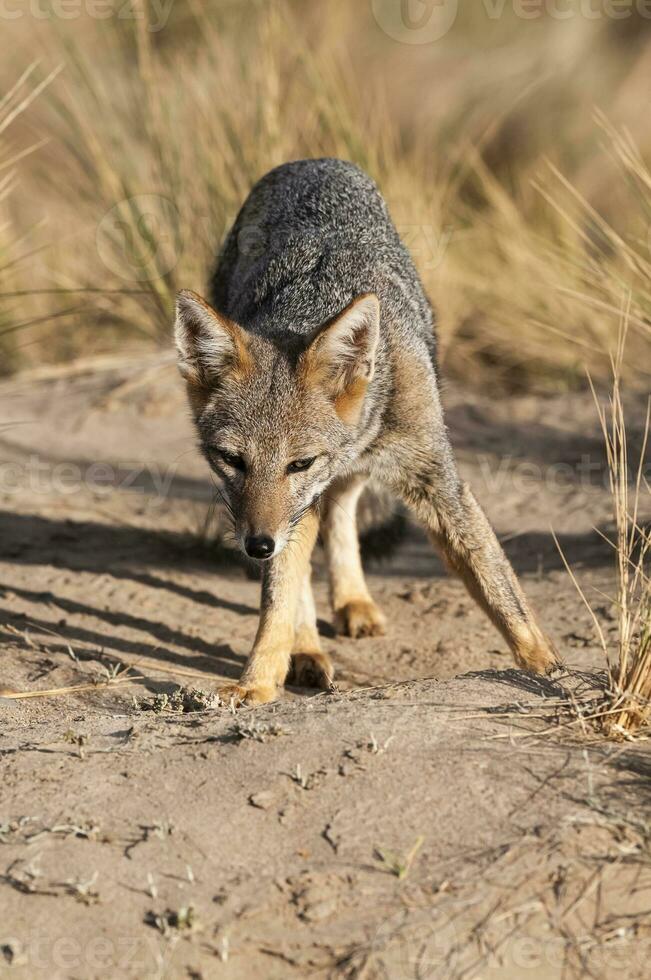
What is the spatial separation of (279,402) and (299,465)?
9.2 inches

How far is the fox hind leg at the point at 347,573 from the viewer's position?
5297mm

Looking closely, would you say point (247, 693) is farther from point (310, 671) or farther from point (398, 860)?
point (398, 860)

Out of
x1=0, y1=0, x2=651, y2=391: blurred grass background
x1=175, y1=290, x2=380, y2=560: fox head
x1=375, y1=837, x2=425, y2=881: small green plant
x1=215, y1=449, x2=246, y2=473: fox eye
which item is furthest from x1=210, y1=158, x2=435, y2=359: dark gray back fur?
x1=375, y1=837, x2=425, y2=881: small green plant

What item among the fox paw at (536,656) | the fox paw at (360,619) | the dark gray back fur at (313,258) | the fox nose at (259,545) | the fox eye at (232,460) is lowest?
the fox paw at (360,619)

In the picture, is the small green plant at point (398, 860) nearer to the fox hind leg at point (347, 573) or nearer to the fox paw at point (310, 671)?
the fox paw at point (310, 671)

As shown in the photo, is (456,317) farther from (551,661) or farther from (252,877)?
(252,877)

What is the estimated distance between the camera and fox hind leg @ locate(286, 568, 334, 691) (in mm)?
4781

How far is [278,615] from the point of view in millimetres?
4559

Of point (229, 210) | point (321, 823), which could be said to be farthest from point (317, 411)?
point (229, 210)

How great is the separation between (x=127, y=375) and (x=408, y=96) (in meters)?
8.16

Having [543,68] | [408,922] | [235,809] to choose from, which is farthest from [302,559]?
[543,68]

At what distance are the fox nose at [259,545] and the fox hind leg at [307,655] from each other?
2.77 ft

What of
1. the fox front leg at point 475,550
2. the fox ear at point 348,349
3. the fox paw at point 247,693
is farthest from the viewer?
the fox front leg at point 475,550

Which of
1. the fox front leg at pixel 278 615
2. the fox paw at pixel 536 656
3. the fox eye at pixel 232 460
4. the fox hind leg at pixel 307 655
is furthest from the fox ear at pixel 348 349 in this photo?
the fox paw at pixel 536 656
